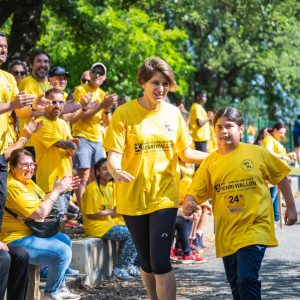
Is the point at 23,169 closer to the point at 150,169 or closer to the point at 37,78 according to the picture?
the point at 150,169

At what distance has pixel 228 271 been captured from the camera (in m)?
5.67

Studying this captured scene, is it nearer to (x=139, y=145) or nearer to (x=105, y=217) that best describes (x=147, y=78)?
(x=139, y=145)

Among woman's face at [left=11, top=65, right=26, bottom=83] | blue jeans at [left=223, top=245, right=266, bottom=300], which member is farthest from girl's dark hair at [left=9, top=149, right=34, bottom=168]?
woman's face at [left=11, top=65, right=26, bottom=83]

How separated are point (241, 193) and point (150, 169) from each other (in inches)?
29.2

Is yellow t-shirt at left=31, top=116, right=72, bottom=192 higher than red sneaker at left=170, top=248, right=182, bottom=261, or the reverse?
yellow t-shirt at left=31, top=116, right=72, bottom=192

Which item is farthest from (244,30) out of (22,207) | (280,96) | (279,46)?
(22,207)

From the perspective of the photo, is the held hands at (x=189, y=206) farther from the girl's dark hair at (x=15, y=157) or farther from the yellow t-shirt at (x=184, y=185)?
the yellow t-shirt at (x=184, y=185)

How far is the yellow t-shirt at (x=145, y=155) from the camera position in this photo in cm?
581

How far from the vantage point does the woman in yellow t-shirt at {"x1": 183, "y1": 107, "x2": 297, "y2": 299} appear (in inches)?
214

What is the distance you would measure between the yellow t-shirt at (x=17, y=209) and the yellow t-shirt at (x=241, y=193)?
160cm

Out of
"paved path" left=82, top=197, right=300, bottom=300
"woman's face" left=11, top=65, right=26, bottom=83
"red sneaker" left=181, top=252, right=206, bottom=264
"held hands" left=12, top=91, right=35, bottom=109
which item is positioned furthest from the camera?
"woman's face" left=11, top=65, right=26, bottom=83

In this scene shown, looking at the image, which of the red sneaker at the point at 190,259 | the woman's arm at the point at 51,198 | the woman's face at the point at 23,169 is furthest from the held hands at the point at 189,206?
the red sneaker at the point at 190,259

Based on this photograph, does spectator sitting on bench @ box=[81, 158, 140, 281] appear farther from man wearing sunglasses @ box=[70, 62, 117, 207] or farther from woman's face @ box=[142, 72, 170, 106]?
woman's face @ box=[142, 72, 170, 106]

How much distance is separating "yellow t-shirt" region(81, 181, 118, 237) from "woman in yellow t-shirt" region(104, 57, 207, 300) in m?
2.66
